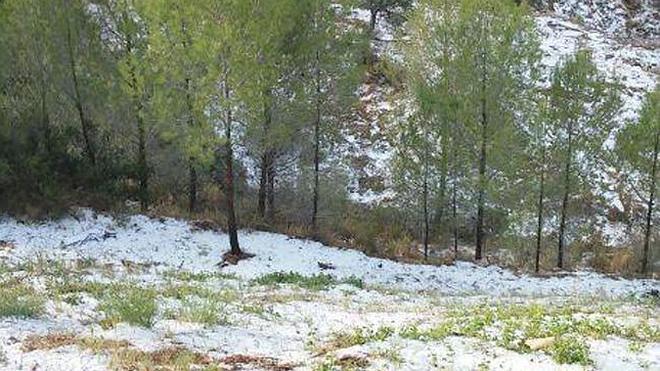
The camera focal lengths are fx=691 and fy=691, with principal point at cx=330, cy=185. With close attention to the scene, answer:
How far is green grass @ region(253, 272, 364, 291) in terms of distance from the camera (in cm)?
1491

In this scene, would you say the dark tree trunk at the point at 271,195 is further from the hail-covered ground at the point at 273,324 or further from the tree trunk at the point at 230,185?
the hail-covered ground at the point at 273,324

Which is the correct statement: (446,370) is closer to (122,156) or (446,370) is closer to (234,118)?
(234,118)

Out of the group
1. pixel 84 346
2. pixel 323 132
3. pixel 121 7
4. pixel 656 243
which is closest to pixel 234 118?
pixel 323 132

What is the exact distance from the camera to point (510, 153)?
1975cm

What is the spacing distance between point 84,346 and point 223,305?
122 inches

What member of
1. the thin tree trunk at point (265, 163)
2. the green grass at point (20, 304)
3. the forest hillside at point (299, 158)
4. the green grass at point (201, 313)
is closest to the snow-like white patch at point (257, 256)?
the forest hillside at point (299, 158)

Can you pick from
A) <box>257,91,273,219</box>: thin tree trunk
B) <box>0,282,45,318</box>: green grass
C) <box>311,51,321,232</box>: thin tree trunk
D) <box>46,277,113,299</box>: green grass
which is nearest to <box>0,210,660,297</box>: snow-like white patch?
<box>311,51,321,232</box>: thin tree trunk

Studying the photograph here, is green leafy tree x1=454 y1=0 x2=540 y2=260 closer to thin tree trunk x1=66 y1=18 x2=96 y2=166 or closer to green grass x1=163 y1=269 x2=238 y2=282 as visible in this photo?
green grass x1=163 y1=269 x2=238 y2=282

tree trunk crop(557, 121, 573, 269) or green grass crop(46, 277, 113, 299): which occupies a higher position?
tree trunk crop(557, 121, 573, 269)

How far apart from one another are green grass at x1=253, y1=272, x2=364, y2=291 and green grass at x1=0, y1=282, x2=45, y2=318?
5.89 meters

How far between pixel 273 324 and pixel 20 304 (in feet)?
10.3

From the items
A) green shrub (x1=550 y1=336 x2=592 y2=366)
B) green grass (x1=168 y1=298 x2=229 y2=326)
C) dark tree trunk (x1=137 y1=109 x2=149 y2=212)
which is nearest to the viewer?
green shrub (x1=550 y1=336 x2=592 y2=366)

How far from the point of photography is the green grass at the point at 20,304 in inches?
324

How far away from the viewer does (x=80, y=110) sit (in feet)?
68.9
